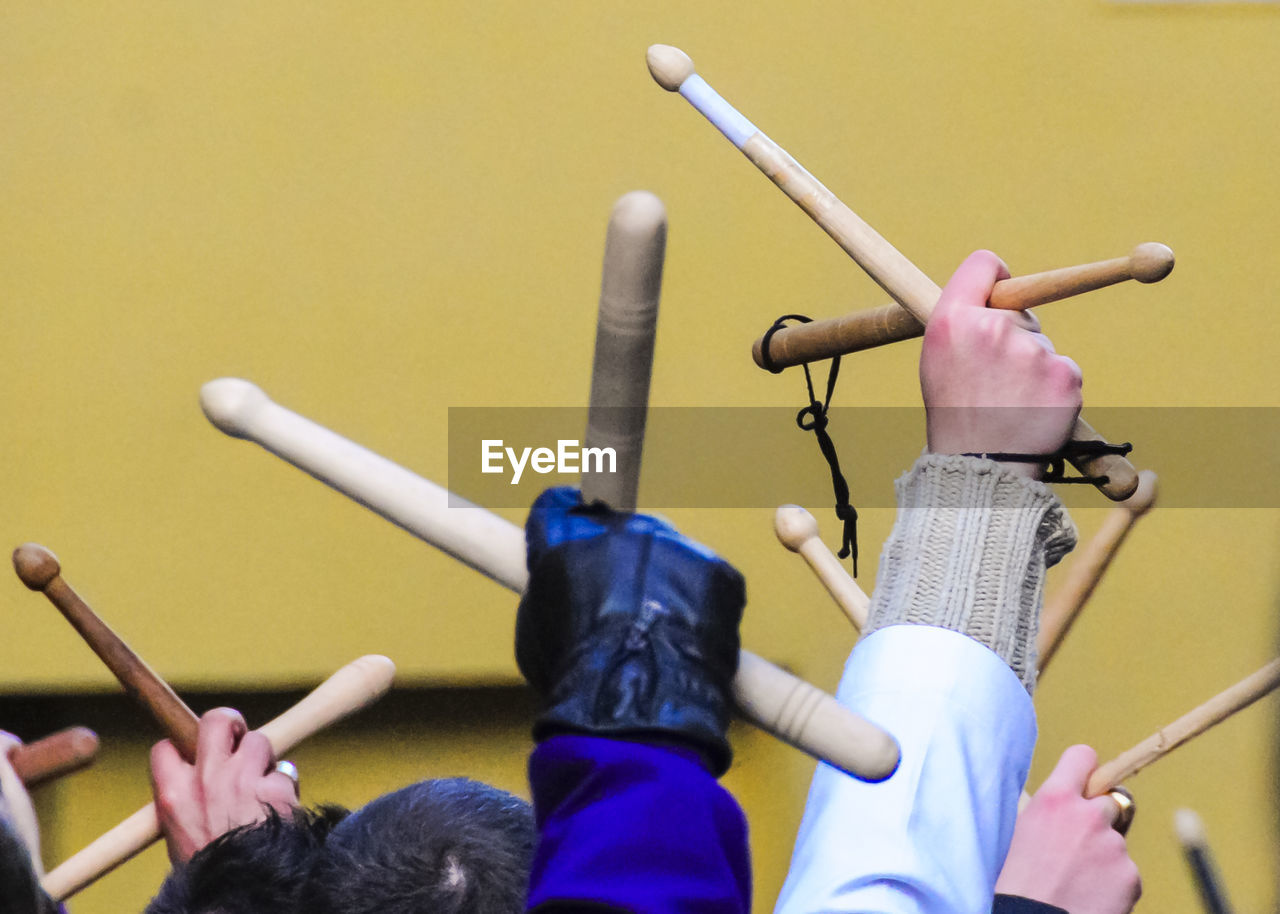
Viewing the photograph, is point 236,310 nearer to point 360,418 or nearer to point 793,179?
point 360,418

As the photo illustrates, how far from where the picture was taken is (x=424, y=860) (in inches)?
17.2

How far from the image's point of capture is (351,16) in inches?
38.8

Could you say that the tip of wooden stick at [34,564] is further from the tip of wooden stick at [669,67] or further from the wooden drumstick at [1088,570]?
the wooden drumstick at [1088,570]

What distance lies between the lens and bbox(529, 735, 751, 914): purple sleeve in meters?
0.31

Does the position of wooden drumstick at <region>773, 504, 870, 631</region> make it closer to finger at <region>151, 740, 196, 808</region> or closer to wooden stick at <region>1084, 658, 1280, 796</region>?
wooden stick at <region>1084, 658, 1280, 796</region>

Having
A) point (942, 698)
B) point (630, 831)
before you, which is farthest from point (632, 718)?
point (942, 698)

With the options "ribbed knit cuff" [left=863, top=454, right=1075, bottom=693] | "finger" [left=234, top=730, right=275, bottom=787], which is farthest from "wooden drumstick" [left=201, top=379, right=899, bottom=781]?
"finger" [left=234, top=730, right=275, bottom=787]

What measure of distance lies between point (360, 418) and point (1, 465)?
→ 266 millimetres

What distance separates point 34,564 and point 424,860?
316mm

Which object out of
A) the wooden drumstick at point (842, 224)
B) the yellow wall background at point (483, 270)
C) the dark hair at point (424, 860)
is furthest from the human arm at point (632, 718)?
the yellow wall background at point (483, 270)

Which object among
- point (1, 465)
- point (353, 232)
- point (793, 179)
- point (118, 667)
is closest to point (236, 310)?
point (353, 232)

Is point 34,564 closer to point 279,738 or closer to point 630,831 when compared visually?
point 279,738

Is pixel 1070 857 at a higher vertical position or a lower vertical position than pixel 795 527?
lower

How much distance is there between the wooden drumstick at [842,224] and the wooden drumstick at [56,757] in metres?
0.44
